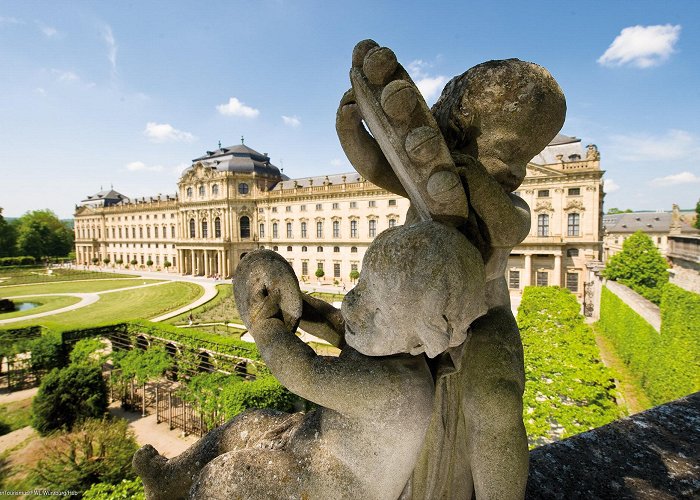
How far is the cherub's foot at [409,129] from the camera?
4.80 ft

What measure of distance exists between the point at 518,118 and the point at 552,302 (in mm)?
18637

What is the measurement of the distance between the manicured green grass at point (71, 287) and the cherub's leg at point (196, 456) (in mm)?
42418

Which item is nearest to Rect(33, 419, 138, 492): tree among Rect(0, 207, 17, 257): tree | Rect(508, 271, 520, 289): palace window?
Rect(508, 271, 520, 289): palace window

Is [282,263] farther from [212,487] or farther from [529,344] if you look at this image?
[529,344]

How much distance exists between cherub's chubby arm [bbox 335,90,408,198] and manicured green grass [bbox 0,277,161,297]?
142 feet

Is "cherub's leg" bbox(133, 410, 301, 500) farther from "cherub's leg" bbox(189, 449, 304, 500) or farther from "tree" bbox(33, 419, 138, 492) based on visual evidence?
"tree" bbox(33, 419, 138, 492)

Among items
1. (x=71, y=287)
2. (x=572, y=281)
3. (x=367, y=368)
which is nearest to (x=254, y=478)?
(x=367, y=368)

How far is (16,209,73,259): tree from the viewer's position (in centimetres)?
6900

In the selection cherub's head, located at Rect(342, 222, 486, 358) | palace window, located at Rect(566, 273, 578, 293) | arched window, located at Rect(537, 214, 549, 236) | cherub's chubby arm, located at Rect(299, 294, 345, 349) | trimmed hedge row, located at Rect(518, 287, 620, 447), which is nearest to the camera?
cherub's head, located at Rect(342, 222, 486, 358)

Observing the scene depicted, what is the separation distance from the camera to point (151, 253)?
193 feet

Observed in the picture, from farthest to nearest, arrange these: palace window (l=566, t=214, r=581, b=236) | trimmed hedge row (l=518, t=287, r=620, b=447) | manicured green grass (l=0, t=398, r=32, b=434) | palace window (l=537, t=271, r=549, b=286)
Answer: palace window (l=537, t=271, r=549, b=286)
palace window (l=566, t=214, r=581, b=236)
manicured green grass (l=0, t=398, r=32, b=434)
trimmed hedge row (l=518, t=287, r=620, b=447)

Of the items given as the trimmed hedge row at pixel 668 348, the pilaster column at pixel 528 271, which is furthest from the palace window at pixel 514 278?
the trimmed hedge row at pixel 668 348

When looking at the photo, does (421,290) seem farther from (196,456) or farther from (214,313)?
(214,313)

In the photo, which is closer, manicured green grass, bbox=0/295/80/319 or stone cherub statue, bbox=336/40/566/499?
stone cherub statue, bbox=336/40/566/499
